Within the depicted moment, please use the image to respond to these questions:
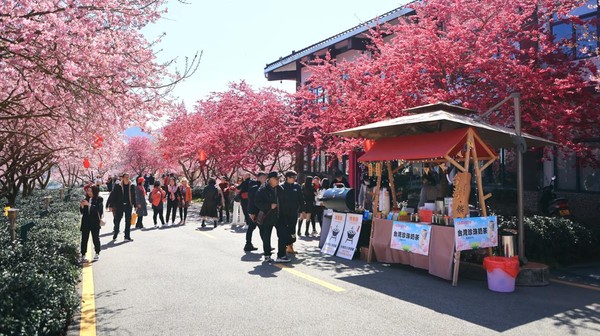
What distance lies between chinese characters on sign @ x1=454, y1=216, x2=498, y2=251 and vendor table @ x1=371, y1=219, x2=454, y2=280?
13 centimetres

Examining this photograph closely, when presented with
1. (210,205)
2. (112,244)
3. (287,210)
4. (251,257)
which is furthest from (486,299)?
(210,205)

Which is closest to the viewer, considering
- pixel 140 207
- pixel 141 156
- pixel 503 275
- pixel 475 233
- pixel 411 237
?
pixel 503 275

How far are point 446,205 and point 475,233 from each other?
0.83 m

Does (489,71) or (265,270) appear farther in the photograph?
(489,71)

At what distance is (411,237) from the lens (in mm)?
8562

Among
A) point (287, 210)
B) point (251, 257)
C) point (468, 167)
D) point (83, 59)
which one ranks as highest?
point (83, 59)

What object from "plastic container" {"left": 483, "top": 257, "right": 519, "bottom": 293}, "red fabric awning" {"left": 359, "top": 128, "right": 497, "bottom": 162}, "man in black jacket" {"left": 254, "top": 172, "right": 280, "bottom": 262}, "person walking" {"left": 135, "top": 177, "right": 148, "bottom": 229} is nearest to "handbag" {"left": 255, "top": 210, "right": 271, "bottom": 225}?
"man in black jacket" {"left": 254, "top": 172, "right": 280, "bottom": 262}

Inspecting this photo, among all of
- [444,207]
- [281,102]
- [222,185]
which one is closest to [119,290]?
[444,207]

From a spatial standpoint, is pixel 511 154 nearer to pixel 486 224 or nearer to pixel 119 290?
pixel 486 224

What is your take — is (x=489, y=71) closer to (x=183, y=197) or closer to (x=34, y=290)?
(x=34, y=290)

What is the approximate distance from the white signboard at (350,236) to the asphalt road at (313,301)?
419mm

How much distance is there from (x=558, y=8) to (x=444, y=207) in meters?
6.70

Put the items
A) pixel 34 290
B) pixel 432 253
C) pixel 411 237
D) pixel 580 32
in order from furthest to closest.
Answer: pixel 580 32 < pixel 411 237 < pixel 432 253 < pixel 34 290

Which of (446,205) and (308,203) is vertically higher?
(446,205)
